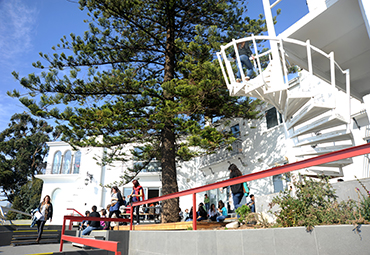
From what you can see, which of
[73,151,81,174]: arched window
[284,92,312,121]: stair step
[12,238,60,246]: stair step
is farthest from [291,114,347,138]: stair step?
[73,151,81,174]: arched window

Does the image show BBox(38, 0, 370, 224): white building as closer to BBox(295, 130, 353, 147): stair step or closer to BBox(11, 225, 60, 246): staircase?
BBox(295, 130, 353, 147): stair step

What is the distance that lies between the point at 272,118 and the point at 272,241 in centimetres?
1042

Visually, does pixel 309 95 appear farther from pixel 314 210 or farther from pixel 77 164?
pixel 77 164

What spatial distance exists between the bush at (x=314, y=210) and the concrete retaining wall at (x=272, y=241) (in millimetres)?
158

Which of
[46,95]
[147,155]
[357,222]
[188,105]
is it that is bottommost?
[357,222]

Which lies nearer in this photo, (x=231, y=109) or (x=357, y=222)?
(x=357, y=222)

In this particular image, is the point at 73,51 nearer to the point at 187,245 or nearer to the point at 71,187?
the point at 187,245

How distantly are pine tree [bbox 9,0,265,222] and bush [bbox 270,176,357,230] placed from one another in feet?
18.7

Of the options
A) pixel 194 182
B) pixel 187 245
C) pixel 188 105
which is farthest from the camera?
pixel 194 182

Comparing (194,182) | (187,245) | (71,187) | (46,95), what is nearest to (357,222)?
(187,245)

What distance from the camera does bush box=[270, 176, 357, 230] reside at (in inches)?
119

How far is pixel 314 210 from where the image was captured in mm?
3311

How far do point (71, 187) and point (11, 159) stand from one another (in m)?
18.7

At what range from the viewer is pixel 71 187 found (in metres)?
24.2
